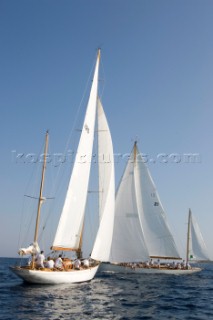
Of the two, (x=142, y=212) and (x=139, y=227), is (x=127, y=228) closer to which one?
(x=139, y=227)

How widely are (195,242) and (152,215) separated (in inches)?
620

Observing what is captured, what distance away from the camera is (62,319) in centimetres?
1653

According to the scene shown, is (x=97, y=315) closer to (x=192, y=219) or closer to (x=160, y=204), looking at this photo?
(x=160, y=204)

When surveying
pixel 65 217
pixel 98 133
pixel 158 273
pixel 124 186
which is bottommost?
pixel 158 273

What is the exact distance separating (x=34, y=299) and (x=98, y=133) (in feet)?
61.7

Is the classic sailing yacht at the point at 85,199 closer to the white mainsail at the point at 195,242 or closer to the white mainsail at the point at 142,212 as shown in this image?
the white mainsail at the point at 142,212

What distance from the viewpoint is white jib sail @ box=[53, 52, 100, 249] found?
30.7 m

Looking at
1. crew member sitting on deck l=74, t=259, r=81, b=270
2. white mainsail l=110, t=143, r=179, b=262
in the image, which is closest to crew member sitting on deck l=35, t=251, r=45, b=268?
crew member sitting on deck l=74, t=259, r=81, b=270

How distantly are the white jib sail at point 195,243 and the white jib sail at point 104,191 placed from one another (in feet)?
92.9

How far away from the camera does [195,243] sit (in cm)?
5856

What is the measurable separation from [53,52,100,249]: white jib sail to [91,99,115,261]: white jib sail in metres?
1.66

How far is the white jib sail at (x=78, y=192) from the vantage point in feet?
101

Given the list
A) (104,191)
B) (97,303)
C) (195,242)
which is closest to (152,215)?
(104,191)

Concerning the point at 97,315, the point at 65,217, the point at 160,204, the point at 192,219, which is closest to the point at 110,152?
the point at 65,217
